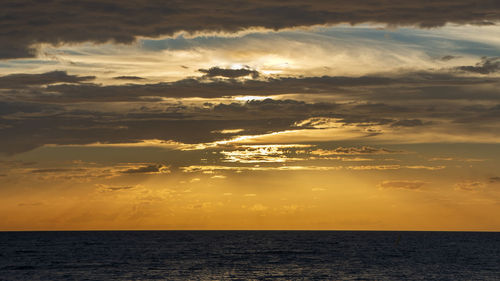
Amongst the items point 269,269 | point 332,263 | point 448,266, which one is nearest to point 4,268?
point 269,269

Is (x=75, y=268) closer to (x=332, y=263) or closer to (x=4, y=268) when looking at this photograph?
(x=4, y=268)

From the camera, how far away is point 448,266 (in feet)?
364

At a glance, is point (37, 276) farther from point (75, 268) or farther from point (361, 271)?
point (361, 271)

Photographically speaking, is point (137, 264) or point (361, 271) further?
point (137, 264)

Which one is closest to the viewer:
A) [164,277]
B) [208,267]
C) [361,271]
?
[164,277]

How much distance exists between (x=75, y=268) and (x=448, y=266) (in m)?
66.2

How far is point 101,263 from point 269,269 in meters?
34.1

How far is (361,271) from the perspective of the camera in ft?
318

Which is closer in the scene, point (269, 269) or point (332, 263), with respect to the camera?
point (269, 269)

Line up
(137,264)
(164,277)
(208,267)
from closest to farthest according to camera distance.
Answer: (164,277)
(208,267)
(137,264)

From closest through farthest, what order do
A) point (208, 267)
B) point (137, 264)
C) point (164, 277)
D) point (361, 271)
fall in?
1. point (164, 277)
2. point (361, 271)
3. point (208, 267)
4. point (137, 264)

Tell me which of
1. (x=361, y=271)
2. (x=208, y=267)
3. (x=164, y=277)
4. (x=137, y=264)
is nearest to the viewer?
(x=164, y=277)

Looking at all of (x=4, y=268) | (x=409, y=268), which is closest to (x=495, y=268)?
(x=409, y=268)

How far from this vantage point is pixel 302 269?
100 m
